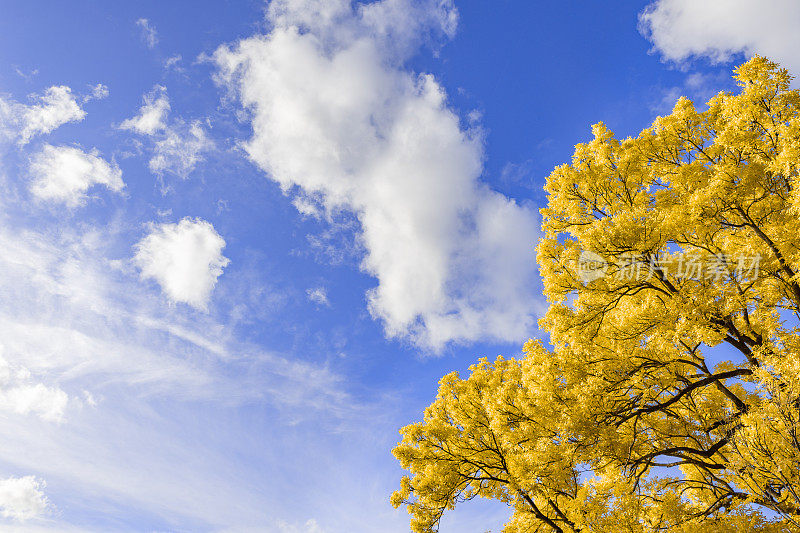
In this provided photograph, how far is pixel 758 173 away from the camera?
8.15 m

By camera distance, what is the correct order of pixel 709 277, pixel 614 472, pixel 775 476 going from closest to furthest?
pixel 775 476
pixel 709 277
pixel 614 472

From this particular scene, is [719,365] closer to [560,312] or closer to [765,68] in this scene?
[560,312]

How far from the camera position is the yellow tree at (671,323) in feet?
25.6

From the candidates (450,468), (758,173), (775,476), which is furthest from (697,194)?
(450,468)

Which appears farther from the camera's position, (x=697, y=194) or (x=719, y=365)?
(x=719, y=365)

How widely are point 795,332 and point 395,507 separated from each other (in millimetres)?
11057

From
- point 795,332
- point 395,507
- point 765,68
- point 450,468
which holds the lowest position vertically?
point 395,507

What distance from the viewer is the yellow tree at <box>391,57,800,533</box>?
25.6ft

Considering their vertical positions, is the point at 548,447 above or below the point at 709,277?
below

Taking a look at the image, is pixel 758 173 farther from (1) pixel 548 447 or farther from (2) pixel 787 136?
(1) pixel 548 447

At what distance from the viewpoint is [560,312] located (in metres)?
9.55

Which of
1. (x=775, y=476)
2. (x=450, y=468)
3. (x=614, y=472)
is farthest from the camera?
(x=450, y=468)

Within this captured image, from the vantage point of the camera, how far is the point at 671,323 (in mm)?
8094

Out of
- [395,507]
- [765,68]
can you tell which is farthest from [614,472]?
[765,68]
